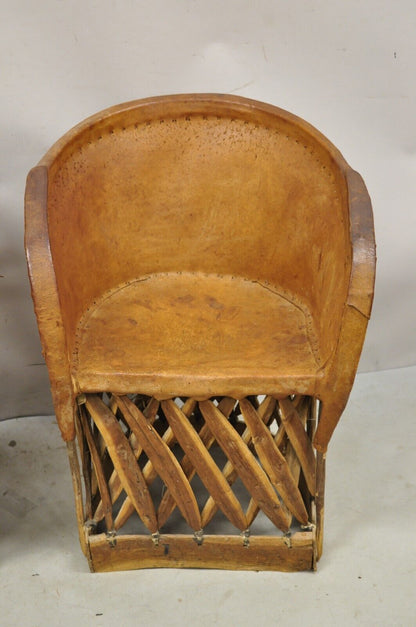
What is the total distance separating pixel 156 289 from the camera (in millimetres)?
2242

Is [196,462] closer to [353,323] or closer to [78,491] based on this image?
[78,491]

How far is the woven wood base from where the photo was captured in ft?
6.31

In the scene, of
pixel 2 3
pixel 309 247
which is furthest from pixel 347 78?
pixel 2 3

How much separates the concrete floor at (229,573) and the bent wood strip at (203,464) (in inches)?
6.1

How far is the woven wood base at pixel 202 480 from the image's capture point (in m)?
1.92

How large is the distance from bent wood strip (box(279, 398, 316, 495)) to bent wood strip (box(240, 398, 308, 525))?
38 millimetres

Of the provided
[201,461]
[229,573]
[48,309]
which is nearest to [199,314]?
[201,461]

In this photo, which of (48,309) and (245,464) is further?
(245,464)

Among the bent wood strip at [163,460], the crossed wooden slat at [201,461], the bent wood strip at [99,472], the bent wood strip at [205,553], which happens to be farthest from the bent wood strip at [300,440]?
the bent wood strip at [99,472]

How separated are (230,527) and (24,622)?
0.51 meters

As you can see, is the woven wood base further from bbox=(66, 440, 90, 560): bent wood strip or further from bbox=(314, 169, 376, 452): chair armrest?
bbox=(314, 169, 376, 452): chair armrest

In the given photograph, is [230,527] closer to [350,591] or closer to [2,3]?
[350,591]

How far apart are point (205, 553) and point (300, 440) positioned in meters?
0.33

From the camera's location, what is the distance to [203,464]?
195 cm
